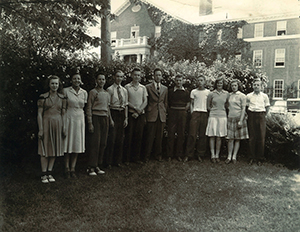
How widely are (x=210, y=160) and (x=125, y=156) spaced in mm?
2104

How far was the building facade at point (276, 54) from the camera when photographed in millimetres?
9906

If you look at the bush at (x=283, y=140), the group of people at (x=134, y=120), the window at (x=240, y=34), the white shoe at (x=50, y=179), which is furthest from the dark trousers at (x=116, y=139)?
the window at (x=240, y=34)

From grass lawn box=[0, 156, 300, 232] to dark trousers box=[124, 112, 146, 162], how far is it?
412 mm

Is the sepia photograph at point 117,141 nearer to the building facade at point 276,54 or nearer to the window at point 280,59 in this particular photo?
the building facade at point 276,54

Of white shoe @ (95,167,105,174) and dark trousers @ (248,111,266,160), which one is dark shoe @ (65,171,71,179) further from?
dark trousers @ (248,111,266,160)

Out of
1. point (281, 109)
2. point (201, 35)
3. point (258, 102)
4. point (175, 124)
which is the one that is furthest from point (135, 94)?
point (201, 35)

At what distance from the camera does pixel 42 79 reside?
17.1 feet

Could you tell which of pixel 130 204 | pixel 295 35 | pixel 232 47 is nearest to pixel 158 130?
pixel 130 204

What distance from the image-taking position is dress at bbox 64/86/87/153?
4.86 meters

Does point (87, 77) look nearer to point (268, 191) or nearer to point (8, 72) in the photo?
point (8, 72)

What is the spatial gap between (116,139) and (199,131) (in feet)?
7.06

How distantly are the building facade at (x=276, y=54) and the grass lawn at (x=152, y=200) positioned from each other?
4630 mm

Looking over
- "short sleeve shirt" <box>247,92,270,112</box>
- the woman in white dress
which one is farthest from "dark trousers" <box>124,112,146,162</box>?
"short sleeve shirt" <box>247,92,270,112</box>

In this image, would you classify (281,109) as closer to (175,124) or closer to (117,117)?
(175,124)
